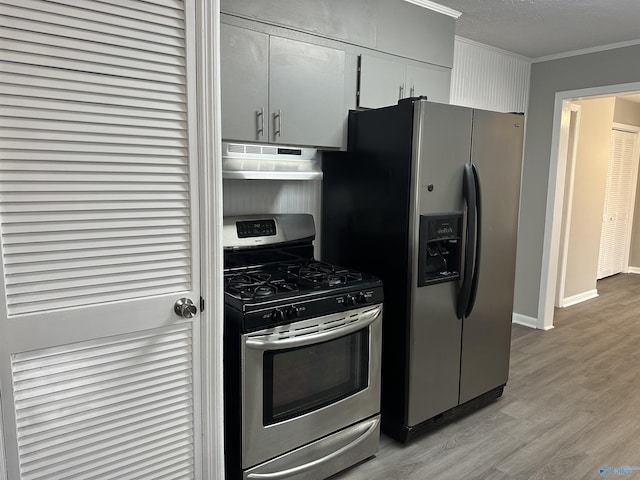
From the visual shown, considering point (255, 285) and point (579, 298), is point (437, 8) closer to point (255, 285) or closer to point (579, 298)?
point (255, 285)

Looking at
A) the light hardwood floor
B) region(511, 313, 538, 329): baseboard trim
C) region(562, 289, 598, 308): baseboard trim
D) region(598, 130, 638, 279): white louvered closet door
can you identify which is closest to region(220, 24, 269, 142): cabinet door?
the light hardwood floor

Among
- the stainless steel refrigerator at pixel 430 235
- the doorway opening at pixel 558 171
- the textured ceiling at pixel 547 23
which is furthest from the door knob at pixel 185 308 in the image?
the doorway opening at pixel 558 171

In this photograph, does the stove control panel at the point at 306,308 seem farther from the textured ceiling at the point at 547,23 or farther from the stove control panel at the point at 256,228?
the textured ceiling at the point at 547,23

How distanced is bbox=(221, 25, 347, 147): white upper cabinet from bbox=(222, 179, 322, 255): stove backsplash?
377mm

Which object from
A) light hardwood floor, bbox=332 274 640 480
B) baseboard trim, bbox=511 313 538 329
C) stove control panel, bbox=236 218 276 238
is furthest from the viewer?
baseboard trim, bbox=511 313 538 329

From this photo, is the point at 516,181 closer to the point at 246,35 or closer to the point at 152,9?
the point at 246,35

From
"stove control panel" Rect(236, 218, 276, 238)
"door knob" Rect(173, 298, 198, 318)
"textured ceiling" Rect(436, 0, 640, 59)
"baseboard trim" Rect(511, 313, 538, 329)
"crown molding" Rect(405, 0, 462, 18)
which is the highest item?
"textured ceiling" Rect(436, 0, 640, 59)

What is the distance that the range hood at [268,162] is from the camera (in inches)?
86.6

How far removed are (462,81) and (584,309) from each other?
310cm

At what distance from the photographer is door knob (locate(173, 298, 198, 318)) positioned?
1604mm

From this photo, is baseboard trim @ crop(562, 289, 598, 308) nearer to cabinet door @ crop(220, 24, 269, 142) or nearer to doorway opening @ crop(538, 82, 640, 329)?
doorway opening @ crop(538, 82, 640, 329)

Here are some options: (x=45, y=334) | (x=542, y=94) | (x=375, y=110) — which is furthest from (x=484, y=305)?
(x=542, y=94)

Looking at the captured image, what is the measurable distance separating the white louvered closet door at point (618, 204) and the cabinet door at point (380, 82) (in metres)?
4.88

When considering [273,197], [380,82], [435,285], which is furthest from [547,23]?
[273,197]
